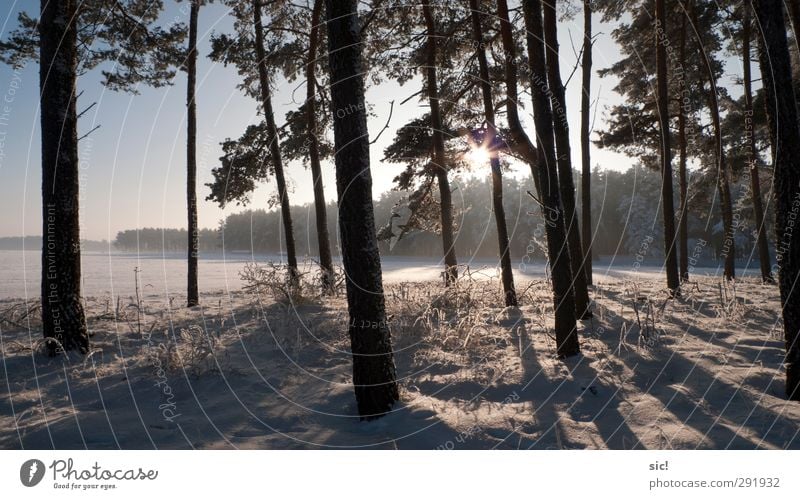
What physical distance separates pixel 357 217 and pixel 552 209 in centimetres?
296

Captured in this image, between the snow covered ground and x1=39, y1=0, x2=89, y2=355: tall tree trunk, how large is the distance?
580 mm

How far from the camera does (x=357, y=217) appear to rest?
4016 millimetres

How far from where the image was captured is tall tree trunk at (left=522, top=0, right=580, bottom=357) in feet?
18.4

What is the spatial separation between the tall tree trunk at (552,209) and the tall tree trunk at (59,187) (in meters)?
6.89

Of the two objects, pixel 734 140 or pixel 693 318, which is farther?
pixel 734 140

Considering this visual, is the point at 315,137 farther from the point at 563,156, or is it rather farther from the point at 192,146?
the point at 563,156

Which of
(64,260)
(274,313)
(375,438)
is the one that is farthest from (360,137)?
(274,313)

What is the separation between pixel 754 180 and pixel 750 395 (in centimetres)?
1368

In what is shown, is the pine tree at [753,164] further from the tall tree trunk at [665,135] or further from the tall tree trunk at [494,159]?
the tall tree trunk at [494,159]

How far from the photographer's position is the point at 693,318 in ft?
24.8

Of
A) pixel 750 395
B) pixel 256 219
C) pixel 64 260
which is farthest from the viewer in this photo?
pixel 256 219

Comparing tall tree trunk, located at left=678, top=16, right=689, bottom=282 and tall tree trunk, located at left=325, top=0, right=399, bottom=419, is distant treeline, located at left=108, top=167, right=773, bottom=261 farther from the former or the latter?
tall tree trunk, located at left=325, top=0, right=399, bottom=419
